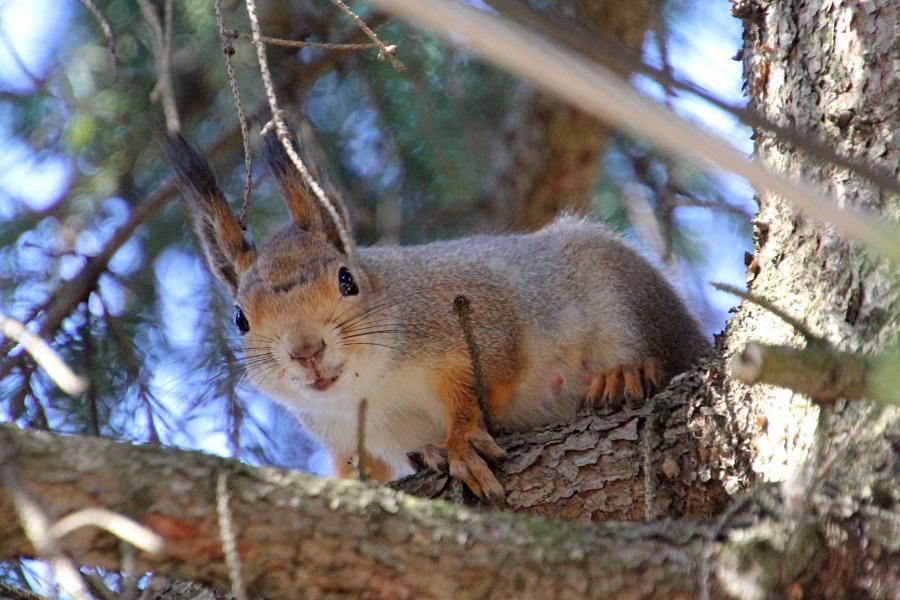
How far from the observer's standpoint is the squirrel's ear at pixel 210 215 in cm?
286

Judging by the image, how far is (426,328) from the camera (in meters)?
2.98

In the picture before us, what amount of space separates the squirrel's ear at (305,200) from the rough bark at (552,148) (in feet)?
3.32

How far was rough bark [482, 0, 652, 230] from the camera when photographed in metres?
3.88

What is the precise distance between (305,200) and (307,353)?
2.33ft

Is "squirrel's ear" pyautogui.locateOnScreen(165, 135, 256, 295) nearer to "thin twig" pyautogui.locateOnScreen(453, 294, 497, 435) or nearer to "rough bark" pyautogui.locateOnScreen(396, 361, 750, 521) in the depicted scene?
"thin twig" pyautogui.locateOnScreen(453, 294, 497, 435)

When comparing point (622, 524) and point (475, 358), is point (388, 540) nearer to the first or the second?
point (622, 524)

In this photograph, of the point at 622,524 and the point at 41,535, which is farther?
the point at 622,524

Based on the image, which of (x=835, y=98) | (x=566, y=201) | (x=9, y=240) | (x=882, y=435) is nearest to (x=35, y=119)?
(x=9, y=240)

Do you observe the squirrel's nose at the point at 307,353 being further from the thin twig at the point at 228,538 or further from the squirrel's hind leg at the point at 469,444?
the thin twig at the point at 228,538

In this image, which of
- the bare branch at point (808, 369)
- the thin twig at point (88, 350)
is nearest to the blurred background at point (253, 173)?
the thin twig at point (88, 350)

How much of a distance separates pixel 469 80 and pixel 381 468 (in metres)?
1.49

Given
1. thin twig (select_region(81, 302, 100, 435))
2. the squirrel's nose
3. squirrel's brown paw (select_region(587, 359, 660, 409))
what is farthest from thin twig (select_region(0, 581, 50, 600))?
squirrel's brown paw (select_region(587, 359, 660, 409))

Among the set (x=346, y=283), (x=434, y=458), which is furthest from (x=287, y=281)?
(x=434, y=458)

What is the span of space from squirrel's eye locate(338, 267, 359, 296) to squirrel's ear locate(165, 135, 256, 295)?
35 centimetres
